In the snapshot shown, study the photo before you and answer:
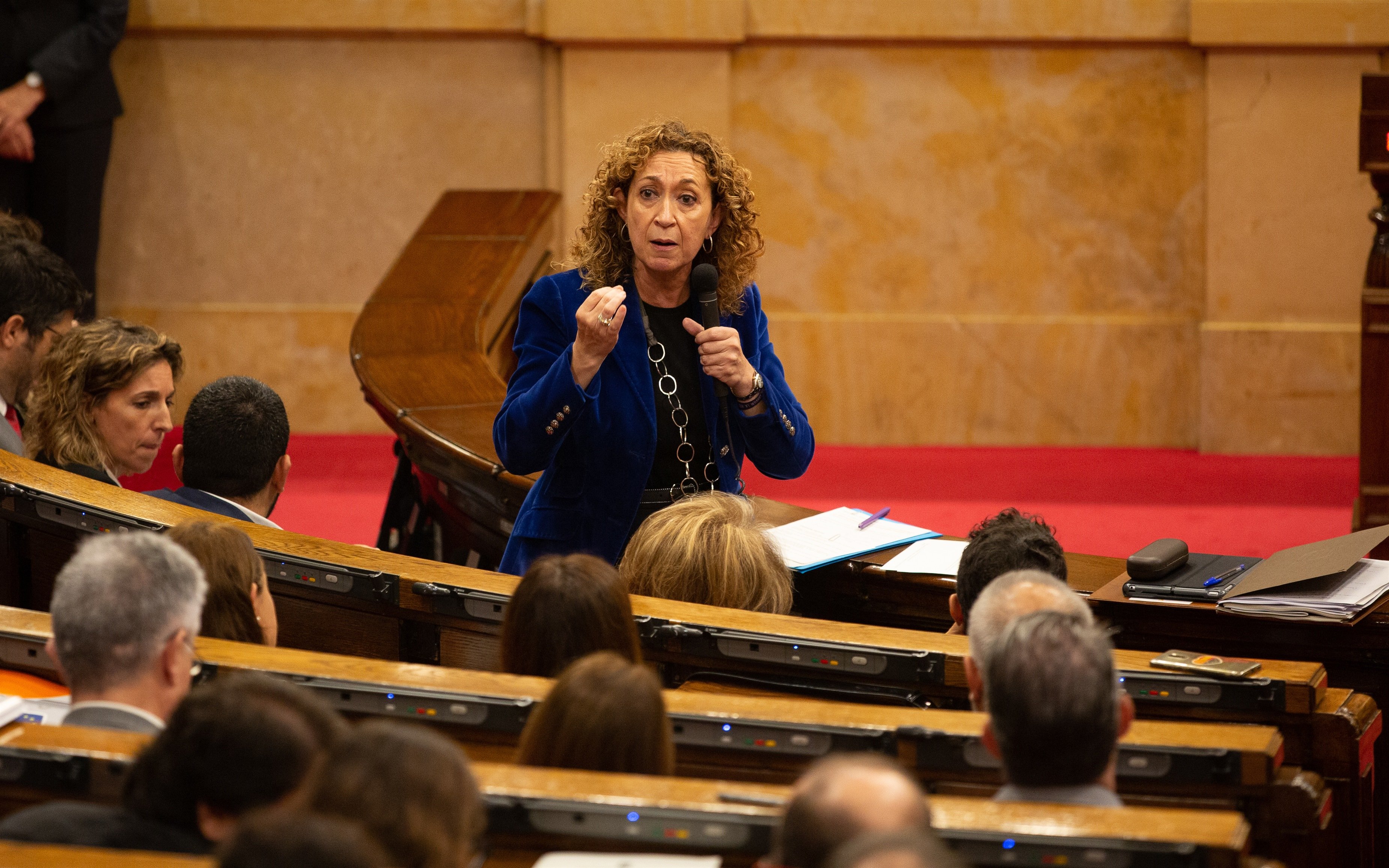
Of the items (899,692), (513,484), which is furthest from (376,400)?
(899,692)

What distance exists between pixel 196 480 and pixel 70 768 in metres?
1.29

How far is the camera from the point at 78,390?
3.22 metres

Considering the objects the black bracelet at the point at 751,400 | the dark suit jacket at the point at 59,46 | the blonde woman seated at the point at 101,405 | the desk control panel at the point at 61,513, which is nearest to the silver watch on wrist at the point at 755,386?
the black bracelet at the point at 751,400

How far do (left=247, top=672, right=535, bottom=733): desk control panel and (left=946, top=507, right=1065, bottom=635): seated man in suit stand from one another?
2.57 ft

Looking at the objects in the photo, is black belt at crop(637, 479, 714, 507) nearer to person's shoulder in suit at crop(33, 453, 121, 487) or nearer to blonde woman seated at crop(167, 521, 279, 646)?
blonde woman seated at crop(167, 521, 279, 646)

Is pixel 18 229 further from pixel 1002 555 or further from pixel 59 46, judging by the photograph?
pixel 1002 555

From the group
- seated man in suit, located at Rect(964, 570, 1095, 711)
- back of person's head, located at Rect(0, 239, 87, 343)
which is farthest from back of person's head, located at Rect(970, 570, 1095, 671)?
back of person's head, located at Rect(0, 239, 87, 343)

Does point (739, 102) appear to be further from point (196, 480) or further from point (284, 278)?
point (196, 480)

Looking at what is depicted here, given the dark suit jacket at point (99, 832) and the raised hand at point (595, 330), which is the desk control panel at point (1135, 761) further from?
the raised hand at point (595, 330)

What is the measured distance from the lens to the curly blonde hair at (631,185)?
299 cm

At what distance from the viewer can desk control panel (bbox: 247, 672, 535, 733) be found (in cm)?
200

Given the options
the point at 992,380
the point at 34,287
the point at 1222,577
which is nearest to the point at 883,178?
the point at 992,380

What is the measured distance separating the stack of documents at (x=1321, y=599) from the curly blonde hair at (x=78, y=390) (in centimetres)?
215

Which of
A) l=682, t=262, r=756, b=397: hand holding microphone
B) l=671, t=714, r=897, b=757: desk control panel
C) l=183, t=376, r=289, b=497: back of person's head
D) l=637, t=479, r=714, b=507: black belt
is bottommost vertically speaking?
l=671, t=714, r=897, b=757: desk control panel
